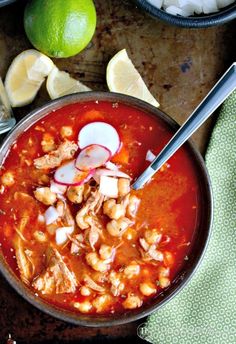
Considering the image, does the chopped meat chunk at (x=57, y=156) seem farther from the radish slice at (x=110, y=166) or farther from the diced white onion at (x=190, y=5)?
the diced white onion at (x=190, y=5)

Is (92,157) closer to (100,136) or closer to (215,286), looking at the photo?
(100,136)

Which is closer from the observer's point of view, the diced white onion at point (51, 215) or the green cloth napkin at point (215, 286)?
the diced white onion at point (51, 215)

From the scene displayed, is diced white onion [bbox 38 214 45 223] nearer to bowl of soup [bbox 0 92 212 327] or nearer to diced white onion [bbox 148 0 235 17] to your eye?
bowl of soup [bbox 0 92 212 327]

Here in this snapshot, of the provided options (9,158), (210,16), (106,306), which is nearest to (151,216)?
(106,306)

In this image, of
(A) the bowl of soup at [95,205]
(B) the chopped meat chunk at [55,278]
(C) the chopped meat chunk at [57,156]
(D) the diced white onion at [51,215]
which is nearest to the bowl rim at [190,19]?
(A) the bowl of soup at [95,205]

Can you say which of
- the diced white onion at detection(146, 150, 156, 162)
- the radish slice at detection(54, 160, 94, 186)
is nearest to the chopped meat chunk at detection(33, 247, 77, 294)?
the radish slice at detection(54, 160, 94, 186)

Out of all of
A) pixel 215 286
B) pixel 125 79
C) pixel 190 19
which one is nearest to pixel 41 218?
Answer: pixel 125 79

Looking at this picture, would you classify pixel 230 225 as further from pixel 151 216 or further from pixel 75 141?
pixel 75 141
